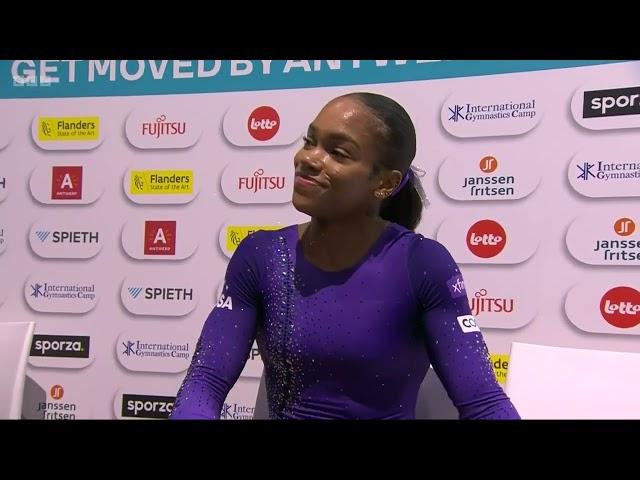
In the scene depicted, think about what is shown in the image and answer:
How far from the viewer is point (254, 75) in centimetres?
157

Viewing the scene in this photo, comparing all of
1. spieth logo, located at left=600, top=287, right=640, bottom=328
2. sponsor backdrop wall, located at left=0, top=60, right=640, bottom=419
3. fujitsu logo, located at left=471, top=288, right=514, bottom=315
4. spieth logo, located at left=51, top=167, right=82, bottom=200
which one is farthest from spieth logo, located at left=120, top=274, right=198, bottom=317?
spieth logo, located at left=600, top=287, right=640, bottom=328

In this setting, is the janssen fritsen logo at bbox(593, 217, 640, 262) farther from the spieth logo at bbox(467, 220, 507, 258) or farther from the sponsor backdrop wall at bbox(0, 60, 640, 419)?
the spieth logo at bbox(467, 220, 507, 258)

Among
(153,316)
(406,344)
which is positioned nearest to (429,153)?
(406,344)

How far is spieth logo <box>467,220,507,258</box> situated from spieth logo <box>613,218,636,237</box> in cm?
26

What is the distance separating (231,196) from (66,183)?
1.70 feet

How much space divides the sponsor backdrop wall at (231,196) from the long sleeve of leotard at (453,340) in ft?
1.71

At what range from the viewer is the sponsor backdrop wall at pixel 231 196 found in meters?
1.38

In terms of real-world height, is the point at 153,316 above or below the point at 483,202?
below

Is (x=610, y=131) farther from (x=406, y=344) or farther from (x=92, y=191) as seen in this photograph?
(x=92, y=191)

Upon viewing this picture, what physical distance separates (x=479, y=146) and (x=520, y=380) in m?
0.58

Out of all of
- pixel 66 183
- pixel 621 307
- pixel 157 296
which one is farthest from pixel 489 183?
pixel 66 183

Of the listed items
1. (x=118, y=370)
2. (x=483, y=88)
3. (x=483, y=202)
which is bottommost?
(x=118, y=370)

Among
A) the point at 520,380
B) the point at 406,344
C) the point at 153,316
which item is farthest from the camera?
the point at 153,316

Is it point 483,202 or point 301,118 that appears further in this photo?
point 301,118
